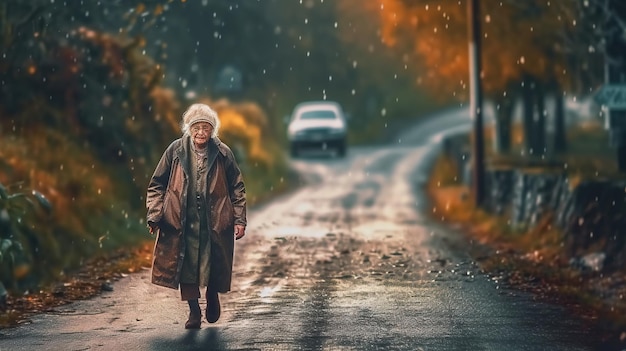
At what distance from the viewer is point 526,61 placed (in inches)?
1218

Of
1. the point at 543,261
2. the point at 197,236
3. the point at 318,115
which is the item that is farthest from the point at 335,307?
the point at 318,115

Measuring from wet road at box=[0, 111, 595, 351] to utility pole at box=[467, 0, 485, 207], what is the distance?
288 centimetres

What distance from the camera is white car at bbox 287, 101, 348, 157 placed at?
45906 mm

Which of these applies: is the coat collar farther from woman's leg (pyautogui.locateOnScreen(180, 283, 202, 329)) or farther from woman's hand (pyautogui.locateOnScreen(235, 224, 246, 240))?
woman's leg (pyautogui.locateOnScreen(180, 283, 202, 329))

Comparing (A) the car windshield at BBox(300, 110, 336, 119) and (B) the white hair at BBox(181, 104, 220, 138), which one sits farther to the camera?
(A) the car windshield at BBox(300, 110, 336, 119)

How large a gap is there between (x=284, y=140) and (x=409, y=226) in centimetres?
3958

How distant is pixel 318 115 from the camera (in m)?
46.7

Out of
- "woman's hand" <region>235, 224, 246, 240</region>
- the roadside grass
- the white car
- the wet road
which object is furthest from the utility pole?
the white car

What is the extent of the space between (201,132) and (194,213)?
2.25 feet

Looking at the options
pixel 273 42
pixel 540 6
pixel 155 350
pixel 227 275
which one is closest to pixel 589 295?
pixel 227 275

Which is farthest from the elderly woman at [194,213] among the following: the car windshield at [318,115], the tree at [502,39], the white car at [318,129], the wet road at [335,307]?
the car windshield at [318,115]

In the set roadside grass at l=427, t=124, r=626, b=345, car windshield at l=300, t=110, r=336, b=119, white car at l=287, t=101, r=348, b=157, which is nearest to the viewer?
roadside grass at l=427, t=124, r=626, b=345

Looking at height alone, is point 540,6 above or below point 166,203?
above

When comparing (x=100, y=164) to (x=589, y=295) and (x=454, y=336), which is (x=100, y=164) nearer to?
(x=589, y=295)
